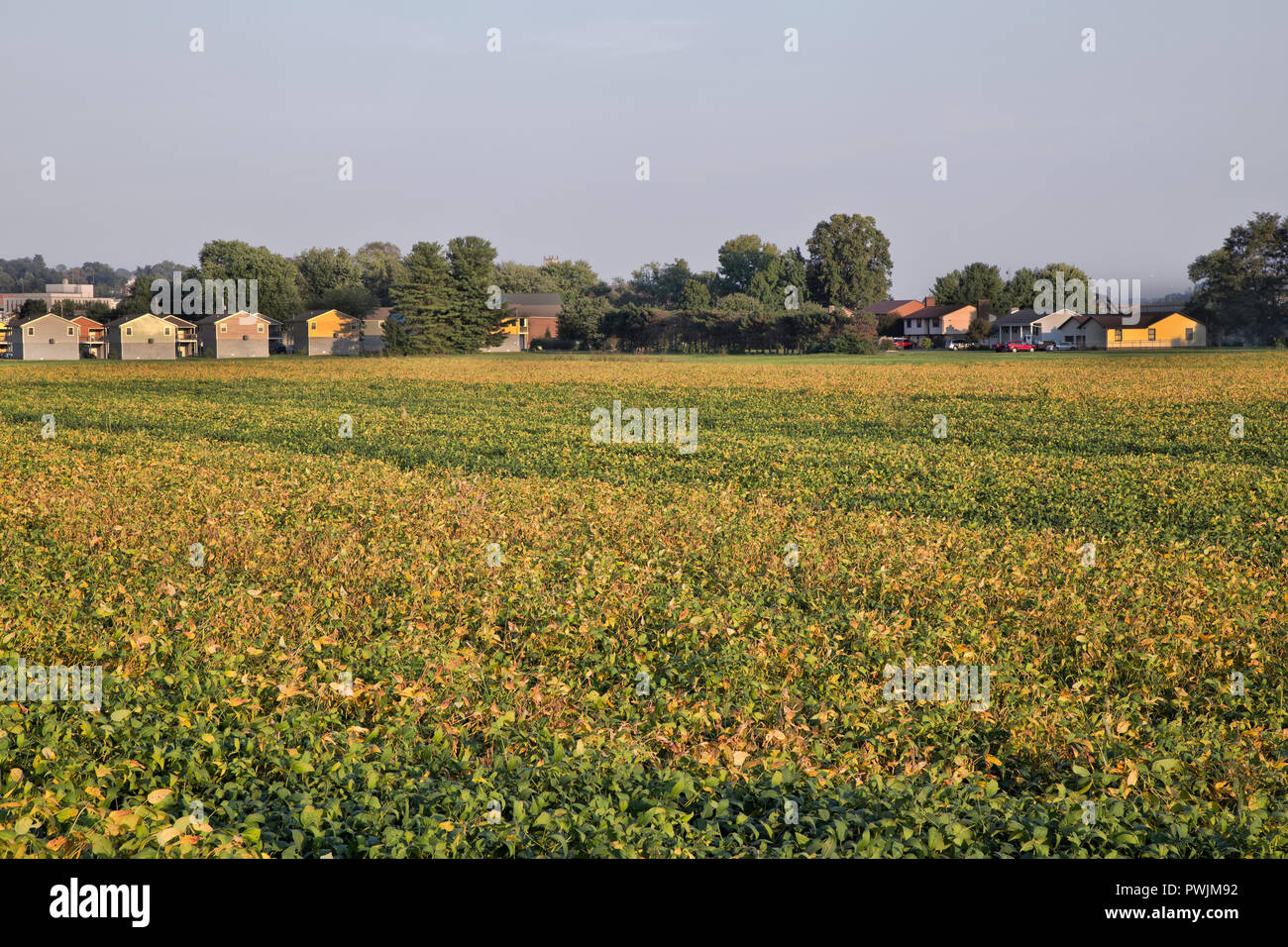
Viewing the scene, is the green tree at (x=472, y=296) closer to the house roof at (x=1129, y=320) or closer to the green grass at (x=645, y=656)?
the house roof at (x=1129, y=320)

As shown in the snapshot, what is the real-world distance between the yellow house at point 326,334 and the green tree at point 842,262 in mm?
60547

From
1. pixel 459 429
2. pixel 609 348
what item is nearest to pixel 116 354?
pixel 609 348

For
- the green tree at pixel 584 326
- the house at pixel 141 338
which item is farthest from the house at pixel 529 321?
the house at pixel 141 338

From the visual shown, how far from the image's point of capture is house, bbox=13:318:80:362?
97.0 metres

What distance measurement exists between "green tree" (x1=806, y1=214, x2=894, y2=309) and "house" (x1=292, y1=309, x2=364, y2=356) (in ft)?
199

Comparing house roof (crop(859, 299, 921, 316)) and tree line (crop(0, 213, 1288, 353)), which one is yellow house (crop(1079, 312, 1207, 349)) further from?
house roof (crop(859, 299, 921, 316))

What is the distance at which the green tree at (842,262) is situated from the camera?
133m

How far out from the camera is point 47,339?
324 feet

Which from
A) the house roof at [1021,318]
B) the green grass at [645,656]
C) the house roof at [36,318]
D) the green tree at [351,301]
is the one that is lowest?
the green grass at [645,656]

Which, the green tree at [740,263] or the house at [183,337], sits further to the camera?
the green tree at [740,263]

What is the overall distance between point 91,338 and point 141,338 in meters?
7.38

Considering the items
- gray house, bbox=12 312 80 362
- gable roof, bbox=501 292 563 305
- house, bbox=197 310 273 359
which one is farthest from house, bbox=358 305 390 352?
gray house, bbox=12 312 80 362

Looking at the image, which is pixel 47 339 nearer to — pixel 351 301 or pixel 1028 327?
pixel 351 301

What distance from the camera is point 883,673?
25.3 ft
